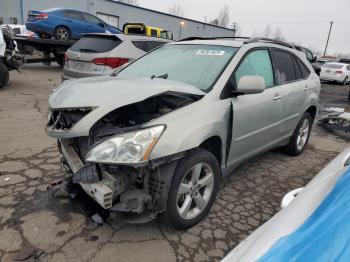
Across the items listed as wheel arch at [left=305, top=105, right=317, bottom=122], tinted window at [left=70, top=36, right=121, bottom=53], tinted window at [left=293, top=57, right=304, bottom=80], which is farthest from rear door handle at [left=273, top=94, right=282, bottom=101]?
tinted window at [left=70, top=36, right=121, bottom=53]

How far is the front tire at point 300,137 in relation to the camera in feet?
15.2

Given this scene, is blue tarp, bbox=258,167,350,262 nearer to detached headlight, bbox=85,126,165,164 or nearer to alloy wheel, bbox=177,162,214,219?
detached headlight, bbox=85,126,165,164

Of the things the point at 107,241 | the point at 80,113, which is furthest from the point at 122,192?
the point at 80,113

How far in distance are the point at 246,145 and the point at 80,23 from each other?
13693 millimetres

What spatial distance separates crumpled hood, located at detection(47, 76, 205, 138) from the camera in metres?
2.39

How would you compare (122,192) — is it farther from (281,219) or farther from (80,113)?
(281,219)

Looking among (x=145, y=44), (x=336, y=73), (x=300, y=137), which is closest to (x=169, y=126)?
(x=300, y=137)

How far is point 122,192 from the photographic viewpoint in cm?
242

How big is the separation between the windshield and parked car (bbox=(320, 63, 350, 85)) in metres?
18.1

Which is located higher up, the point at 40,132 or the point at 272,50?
the point at 272,50

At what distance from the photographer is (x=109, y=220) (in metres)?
2.89

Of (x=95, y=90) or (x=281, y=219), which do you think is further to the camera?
(x=95, y=90)

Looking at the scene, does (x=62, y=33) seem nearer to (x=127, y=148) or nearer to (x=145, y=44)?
(x=145, y=44)

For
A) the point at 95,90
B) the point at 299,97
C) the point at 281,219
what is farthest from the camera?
the point at 299,97
